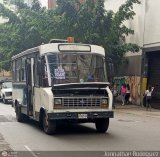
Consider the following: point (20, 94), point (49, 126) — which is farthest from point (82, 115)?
point (20, 94)

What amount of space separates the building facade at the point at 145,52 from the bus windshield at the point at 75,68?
15028mm

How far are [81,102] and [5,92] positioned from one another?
77.1ft

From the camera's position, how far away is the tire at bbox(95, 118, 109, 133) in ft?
49.1

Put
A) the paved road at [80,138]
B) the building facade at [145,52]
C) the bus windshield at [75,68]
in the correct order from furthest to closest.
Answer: the building facade at [145,52] → the bus windshield at [75,68] → the paved road at [80,138]

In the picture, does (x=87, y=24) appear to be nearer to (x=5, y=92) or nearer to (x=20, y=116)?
(x=5, y=92)

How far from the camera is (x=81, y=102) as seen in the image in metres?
14.0

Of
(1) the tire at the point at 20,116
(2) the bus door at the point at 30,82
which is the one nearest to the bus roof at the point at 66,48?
(2) the bus door at the point at 30,82

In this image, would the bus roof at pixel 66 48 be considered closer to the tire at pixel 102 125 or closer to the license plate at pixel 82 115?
the license plate at pixel 82 115

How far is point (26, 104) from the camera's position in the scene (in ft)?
56.2

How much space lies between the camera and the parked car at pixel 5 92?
36562mm

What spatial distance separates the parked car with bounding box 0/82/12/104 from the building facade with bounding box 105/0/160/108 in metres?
9.85

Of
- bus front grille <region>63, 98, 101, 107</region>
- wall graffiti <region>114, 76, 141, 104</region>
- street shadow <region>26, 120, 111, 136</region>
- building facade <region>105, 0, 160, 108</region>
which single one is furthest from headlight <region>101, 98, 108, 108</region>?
wall graffiti <region>114, 76, 141, 104</region>

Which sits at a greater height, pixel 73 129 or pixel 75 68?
pixel 75 68

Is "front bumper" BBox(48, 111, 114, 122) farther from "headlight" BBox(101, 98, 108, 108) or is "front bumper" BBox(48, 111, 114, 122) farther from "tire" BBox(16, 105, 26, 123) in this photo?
"tire" BBox(16, 105, 26, 123)
